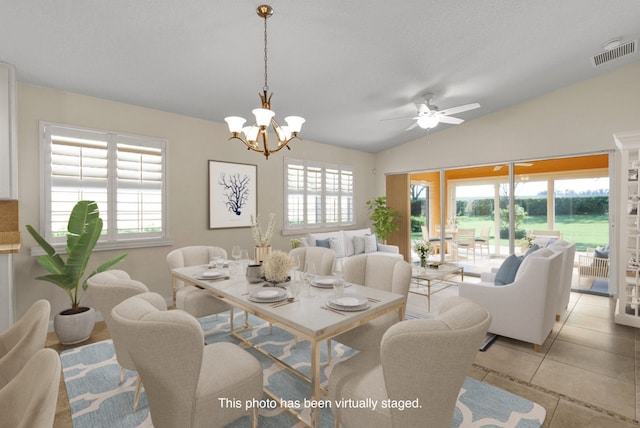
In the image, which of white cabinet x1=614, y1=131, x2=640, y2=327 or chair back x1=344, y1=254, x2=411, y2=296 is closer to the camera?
chair back x1=344, y1=254, x2=411, y2=296

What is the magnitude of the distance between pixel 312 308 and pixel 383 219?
543cm

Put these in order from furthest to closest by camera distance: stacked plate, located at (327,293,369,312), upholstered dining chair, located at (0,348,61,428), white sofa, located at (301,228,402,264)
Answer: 1. white sofa, located at (301,228,402,264)
2. stacked plate, located at (327,293,369,312)
3. upholstered dining chair, located at (0,348,61,428)

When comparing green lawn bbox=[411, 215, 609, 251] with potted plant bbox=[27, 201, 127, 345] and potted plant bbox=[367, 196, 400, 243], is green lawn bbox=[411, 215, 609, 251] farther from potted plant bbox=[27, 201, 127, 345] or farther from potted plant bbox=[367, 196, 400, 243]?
potted plant bbox=[27, 201, 127, 345]

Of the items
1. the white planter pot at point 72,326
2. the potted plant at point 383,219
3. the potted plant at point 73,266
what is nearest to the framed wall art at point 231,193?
the potted plant at point 73,266

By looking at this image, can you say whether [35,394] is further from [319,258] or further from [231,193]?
[231,193]

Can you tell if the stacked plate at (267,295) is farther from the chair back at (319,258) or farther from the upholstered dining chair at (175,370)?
the chair back at (319,258)

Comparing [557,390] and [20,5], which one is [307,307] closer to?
[557,390]

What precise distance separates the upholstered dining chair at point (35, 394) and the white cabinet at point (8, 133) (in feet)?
9.95

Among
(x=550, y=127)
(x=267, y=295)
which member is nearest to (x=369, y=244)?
(x=550, y=127)

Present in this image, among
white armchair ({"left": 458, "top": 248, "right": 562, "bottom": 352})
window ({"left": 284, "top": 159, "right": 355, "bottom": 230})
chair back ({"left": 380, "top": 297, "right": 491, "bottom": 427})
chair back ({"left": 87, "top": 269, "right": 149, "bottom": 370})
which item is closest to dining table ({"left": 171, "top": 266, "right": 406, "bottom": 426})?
chair back ({"left": 380, "top": 297, "right": 491, "bottom": 427})

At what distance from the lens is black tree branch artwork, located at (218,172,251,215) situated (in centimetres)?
482

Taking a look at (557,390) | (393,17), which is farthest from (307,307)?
(393,17)

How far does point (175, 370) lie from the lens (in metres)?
1.35

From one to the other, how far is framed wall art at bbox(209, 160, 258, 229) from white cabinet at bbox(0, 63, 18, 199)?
7.02 feet
